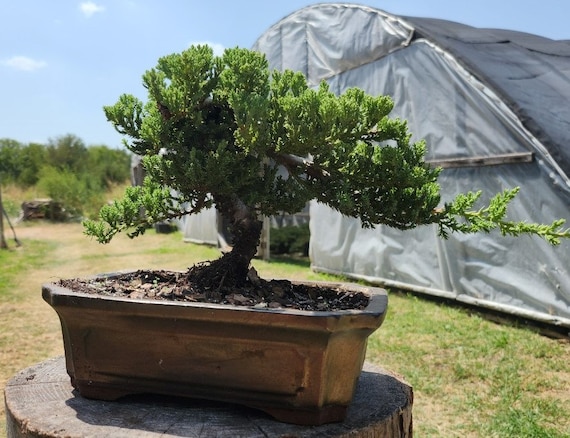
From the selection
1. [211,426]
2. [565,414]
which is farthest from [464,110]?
[211,426]

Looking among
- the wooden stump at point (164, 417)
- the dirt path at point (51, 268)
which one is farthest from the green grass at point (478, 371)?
the dirt path at point (51, 268)

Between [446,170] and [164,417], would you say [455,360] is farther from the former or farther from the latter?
[164,417]

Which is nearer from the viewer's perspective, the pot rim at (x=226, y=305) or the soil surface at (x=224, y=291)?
the pot rim at (x=226, y=305)

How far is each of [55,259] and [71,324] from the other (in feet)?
28.5

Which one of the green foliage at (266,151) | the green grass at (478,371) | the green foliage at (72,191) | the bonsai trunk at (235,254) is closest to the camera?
the green foliage at (266,151)

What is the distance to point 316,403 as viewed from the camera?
1.44m

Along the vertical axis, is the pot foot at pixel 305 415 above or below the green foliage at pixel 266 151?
below

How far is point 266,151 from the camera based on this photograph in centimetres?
165

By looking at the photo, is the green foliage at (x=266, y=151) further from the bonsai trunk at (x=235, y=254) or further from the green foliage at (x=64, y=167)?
the green foliage at (x=64, y=167)

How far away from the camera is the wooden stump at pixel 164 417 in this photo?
1414mm

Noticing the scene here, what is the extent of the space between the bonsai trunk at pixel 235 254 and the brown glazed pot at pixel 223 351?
30 centimetres

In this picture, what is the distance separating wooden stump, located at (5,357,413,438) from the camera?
1.41 metres

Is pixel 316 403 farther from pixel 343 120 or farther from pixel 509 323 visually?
pixel 509 323

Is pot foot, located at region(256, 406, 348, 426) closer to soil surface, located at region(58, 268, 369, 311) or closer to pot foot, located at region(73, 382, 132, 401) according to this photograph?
soil surface, located at region(58, 268, 369, 311)
